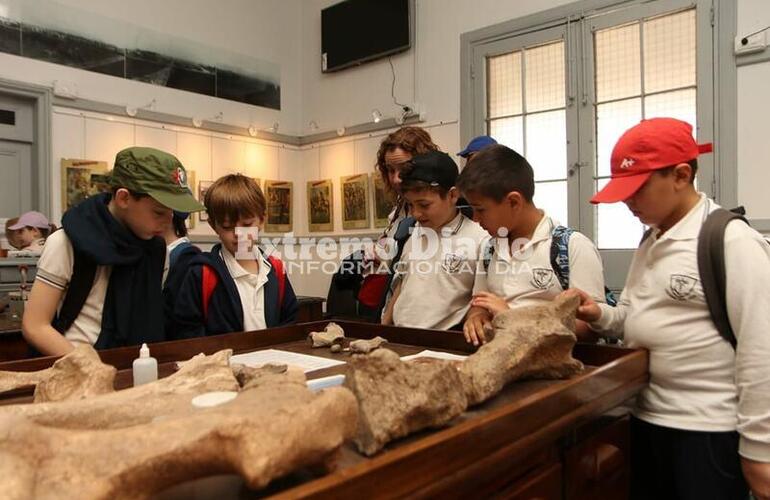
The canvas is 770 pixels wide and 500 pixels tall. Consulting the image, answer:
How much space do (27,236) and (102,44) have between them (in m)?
1.87

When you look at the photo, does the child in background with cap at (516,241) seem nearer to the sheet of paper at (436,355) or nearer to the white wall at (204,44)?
the sheet of paper at (436,355)

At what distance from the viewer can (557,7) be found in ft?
15.8

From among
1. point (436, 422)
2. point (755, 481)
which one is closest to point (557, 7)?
point (755, 481)

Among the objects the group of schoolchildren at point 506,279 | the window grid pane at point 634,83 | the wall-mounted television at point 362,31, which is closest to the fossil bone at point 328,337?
the group of schoolchildren at point 506,279

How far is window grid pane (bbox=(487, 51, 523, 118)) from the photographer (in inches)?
202

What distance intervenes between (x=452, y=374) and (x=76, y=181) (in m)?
4.89

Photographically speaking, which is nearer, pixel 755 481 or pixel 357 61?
pixel 755 481

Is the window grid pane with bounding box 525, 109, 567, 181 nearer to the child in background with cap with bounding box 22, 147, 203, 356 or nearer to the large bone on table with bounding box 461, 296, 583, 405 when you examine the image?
the child in background with cap with bounding box 22, 147, 203, 356

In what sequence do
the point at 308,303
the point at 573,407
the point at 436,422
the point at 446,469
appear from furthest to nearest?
1. the point at 308,303
2. the point at 573,407
3. the point at 436,422
4. the point at 446,469

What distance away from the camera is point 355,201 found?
6336mm

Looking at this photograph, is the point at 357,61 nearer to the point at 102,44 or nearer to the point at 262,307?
the point at 102,44

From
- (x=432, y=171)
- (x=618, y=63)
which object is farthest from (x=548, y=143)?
(x=432, y=171)

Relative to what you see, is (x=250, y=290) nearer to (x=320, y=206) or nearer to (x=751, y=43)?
(x=751, y=43)

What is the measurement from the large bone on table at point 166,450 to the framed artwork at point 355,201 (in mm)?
5534
